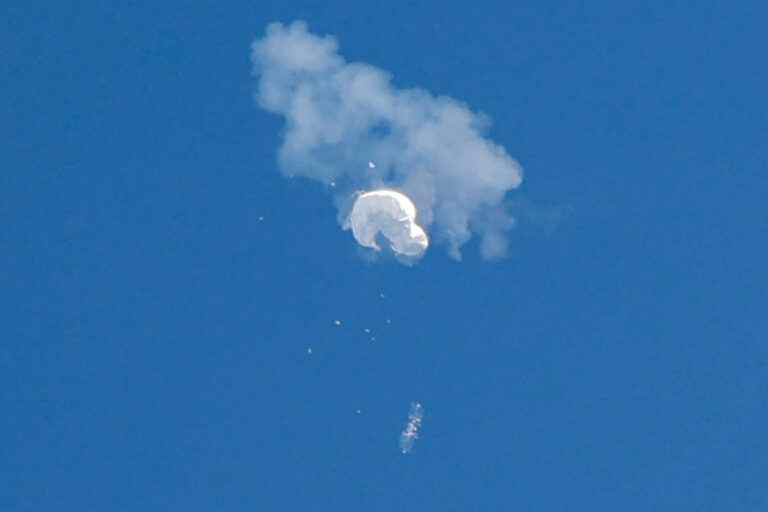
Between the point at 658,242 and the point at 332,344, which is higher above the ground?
the point at 658,242

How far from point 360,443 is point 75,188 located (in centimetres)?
188

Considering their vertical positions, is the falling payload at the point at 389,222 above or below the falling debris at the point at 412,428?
above

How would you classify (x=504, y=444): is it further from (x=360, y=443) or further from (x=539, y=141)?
(x=539, y=141)

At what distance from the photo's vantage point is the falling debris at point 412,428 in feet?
16.5

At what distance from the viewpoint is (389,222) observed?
4973mm

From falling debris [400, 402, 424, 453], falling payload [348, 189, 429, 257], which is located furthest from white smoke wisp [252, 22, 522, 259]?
falling debris [400, 402, 424, 453]

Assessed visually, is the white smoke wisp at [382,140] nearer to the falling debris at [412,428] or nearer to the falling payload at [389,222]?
the falling payload at [389,222]

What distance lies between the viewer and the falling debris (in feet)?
16.5

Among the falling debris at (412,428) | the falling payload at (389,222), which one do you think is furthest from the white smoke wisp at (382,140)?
the falling debris at (412,428)

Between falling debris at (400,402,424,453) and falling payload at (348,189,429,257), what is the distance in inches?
29.7

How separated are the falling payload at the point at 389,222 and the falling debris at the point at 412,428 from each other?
2.47 ft

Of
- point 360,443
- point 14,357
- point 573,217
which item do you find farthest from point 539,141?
point 14,357

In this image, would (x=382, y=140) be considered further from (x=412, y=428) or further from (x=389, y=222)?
(x=412, y=428)

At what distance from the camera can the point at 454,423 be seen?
16.5 ft
